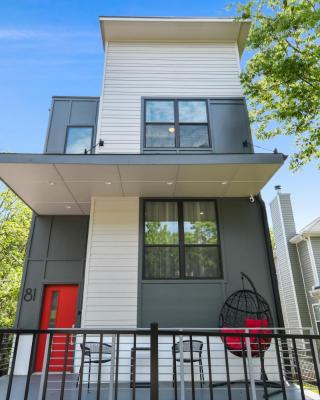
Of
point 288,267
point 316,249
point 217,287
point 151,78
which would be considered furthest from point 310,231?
point 151,78

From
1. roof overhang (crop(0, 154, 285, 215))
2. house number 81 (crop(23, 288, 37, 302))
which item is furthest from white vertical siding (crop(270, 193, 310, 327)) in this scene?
house number 81 (crop(23, 288, 37, 302))

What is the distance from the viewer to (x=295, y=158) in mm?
6992

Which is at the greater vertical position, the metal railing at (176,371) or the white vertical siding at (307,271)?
the white vertical siding at (307,271)

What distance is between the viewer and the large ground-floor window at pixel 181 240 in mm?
5930

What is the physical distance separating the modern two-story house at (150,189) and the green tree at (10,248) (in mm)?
8097

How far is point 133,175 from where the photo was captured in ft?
18.1

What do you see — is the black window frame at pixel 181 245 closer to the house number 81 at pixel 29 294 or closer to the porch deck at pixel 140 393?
the porch deck at pixel 140 393

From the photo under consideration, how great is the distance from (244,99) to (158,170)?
123 inches

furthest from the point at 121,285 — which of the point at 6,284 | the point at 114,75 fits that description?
the point at 6,284

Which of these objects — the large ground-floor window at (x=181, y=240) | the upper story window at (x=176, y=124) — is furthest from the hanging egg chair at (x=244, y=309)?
the upper story window at (x=176, y=124)

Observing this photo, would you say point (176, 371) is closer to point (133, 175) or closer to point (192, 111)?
point (133, 175)

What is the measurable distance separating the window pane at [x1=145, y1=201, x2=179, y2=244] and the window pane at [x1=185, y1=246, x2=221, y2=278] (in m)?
0.43

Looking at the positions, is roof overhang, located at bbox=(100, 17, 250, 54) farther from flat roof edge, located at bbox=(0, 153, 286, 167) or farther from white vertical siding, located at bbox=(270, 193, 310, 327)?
white vertical siding, located at bbox=(270, 193, 310, 327)

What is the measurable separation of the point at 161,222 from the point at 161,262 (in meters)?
0.88
